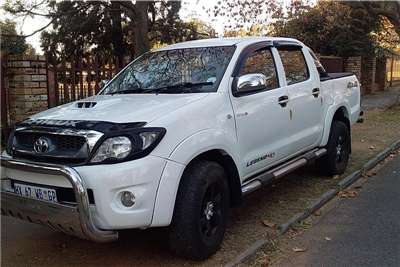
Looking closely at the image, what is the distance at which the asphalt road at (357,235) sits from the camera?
13.7 ft

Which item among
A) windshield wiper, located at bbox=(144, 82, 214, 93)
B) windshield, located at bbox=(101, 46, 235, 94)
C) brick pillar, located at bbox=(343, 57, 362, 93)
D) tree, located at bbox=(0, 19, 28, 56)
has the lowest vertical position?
windshield wiper, located at bbox=(144, 82, 214, 93)

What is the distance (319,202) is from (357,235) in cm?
94

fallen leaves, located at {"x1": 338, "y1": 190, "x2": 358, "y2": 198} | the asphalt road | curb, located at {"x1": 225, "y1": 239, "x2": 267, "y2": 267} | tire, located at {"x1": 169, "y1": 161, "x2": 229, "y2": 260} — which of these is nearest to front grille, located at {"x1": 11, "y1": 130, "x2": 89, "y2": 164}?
tire, located at {"x1": 169, "y1": 161, "x2": 229, "y2": 260}

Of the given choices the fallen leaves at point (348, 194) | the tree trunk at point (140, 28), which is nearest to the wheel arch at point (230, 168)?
the fallen leaves at point (348, 194)

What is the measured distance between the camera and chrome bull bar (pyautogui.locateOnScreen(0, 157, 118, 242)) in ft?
11.3

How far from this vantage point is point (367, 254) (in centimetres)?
427

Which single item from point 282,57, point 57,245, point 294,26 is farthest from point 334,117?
Result: point 294,26

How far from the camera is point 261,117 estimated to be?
192 inches

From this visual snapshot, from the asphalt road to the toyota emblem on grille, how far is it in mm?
2115

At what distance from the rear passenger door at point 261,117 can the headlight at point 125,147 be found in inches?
45.3

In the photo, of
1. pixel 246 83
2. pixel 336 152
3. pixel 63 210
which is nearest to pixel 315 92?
pixel 336 152

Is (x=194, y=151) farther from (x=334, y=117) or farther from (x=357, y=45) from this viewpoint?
Answer: (x=357, y=45)

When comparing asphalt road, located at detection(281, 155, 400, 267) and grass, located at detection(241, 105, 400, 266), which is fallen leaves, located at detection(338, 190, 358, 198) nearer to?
asphalt road, located at detection(281, 155, 400, 267)

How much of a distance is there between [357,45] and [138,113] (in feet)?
59.3
